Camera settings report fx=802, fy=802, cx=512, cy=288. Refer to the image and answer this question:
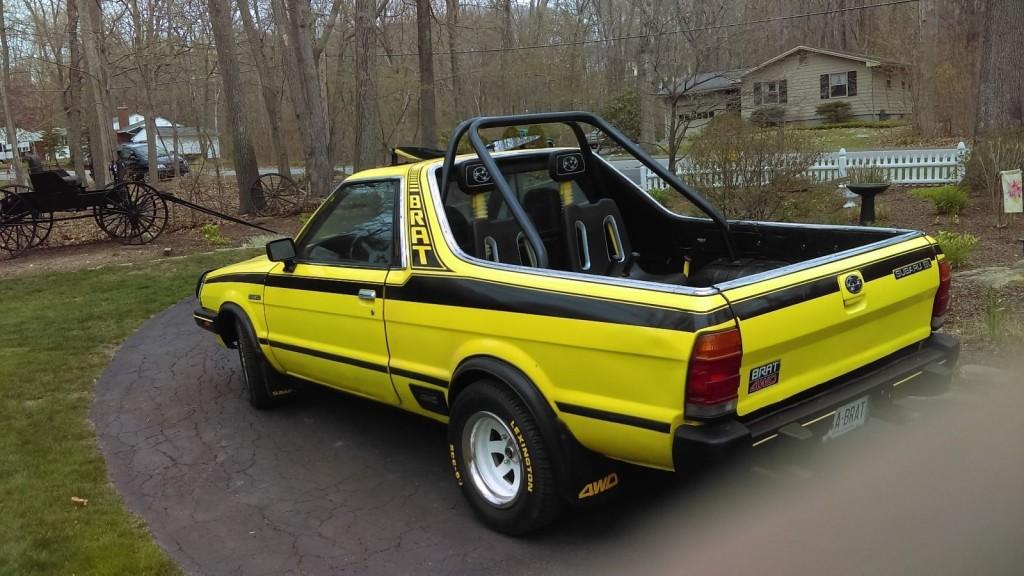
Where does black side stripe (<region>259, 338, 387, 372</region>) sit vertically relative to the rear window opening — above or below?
below

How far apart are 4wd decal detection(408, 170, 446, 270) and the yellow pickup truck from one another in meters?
0.01

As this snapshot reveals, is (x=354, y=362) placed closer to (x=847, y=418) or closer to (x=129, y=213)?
(x=847, y=418)

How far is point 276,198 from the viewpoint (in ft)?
59.6

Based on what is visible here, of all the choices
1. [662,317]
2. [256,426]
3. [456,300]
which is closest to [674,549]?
[662,317]

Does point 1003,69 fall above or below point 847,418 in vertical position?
above

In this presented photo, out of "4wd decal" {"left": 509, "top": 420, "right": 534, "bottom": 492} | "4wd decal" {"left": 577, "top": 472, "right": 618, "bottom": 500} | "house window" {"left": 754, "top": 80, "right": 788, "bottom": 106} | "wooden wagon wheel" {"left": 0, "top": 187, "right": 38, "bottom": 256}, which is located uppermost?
"house window" {"left": 754, "top": 80, "right": 788, "bottom": 106}

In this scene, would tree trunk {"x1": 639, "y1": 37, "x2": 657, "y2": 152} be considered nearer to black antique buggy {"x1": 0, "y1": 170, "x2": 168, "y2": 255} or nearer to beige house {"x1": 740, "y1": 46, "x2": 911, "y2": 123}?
black antique buggy {"x1": 0, "y1": 170, "x2": 168, "y2": 255}

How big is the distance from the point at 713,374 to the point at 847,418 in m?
0.90

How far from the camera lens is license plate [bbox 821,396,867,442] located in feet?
11.0

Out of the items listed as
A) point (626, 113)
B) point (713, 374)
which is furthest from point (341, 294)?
point (626, 113)

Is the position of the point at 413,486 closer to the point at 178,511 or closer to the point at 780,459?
the point at 178,511

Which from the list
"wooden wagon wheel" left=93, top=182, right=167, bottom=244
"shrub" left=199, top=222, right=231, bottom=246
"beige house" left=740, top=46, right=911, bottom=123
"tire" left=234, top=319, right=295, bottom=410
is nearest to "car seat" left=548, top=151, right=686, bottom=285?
"tire" left=234, top=319, right=295, bottom=410

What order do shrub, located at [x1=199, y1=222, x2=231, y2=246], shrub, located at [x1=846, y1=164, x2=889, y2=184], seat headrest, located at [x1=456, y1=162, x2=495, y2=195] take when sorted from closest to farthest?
A: seat headrest, located at [x1=456, y1=162, x2=495, y2=195], shrub, located at [x1=846, y1=164, x2=889, y2=184], shrub, located at [x1=199, y1=222, x2=231, y2=246]

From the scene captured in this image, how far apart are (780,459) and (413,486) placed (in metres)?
2.14
